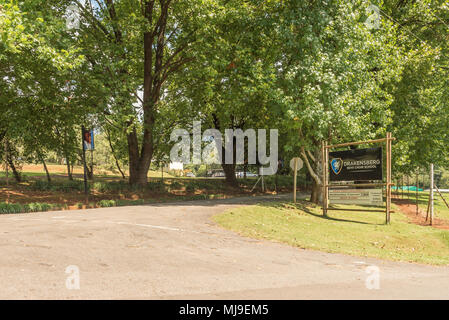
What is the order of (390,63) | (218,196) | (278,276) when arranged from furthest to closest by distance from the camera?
1. (218,196)
2. (390,63)
3. (278,276)

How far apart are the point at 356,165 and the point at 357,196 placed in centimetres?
136

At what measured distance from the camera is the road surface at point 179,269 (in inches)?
186

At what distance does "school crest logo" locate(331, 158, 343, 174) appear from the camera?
1652 centimetres

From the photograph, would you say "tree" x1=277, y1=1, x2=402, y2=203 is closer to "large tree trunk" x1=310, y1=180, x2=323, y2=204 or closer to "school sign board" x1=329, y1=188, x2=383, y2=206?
"school sign board" x1=329, y1=188, x2=383, y2=206

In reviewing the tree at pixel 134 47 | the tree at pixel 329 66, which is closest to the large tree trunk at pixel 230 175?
the tree at pixel 134 47

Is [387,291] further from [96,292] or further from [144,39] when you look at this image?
[144,39]

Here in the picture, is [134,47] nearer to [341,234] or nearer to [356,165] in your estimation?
[356,165]

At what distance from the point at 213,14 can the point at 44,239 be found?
14.6 meters

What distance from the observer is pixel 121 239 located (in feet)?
27.2

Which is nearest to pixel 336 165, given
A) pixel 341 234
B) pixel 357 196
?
pixel 357 196

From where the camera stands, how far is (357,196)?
1591cm

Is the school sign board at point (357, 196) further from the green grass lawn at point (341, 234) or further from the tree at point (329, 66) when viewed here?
the tree at point (329, 66)

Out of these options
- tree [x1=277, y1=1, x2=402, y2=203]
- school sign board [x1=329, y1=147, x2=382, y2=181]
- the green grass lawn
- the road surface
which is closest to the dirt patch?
the green grass lawn

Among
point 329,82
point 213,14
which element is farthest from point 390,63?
point 213,14
